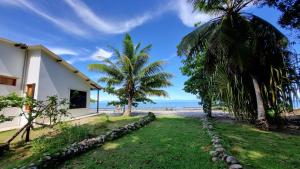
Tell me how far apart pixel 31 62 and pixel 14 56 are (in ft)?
2.62

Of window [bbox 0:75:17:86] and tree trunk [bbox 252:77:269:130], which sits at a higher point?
window [bbox 0:75:17:86]

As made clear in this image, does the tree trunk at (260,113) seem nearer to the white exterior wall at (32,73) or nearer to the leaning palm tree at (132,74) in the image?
the leaning palm tree at (132,74)

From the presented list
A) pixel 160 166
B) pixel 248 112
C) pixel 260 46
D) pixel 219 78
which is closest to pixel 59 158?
pixel 160 166

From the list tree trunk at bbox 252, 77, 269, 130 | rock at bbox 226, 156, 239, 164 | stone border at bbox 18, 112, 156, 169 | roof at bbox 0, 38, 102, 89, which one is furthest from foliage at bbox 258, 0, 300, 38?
roof at bbox 0, 38, 102, 89

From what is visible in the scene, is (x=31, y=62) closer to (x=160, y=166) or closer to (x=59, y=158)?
(x=59, y=158)

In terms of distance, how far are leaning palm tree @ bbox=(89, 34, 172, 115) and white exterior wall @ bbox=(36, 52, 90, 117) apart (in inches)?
77.1

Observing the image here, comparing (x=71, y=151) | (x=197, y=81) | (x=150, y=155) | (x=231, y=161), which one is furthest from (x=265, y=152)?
(x=197, y=81)

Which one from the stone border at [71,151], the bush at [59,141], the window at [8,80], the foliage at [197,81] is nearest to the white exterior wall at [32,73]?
the window at [8,80]

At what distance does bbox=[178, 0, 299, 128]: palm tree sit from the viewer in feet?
23.9

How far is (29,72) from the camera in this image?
982cm

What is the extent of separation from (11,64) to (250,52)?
1141 centimetres

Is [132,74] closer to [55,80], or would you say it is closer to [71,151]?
[55,80]

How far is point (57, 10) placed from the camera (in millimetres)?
9812

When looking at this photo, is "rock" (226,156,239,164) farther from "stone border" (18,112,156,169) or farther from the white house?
the white house
